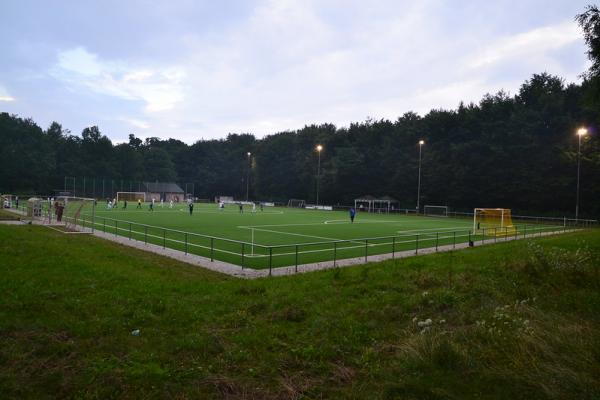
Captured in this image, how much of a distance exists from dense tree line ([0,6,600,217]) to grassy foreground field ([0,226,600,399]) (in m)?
15.9

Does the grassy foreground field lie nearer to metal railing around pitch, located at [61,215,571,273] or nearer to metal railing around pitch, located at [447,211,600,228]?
metal railing around pitch, located at [61,215,571,273]

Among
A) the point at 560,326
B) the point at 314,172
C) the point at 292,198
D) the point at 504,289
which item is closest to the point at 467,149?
the point at 314,172

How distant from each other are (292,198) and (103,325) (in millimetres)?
93656

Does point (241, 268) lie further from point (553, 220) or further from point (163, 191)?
point (163, 191)

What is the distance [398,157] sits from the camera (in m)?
79.8

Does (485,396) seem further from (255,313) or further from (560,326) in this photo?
(255,313)

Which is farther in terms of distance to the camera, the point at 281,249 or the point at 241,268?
the point at 281,249

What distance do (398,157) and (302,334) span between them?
75.5 meters

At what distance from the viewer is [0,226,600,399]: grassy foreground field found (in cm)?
500

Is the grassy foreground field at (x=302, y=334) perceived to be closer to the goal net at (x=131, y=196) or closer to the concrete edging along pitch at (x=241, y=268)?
the concrete edging along pitch at (x=241, y=268)

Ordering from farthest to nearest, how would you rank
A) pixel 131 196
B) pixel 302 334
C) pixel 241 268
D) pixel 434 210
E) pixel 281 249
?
pixel 131 196, pixel 434 210, pixel 281 249, pixel 241 268, pixel 302 334

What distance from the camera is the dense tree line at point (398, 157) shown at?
57.7 meters

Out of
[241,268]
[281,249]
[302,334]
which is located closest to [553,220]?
[281,249]

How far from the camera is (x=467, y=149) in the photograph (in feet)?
222
